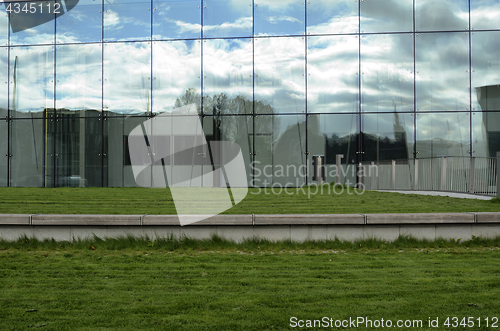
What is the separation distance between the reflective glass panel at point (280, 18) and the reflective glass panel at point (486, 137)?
931 cm

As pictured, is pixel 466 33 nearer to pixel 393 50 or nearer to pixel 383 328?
pixel 393 50

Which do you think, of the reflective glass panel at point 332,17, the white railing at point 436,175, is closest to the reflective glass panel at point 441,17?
the reflective glass panel at point 332,17

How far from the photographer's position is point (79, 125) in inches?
864

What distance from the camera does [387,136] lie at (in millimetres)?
20812

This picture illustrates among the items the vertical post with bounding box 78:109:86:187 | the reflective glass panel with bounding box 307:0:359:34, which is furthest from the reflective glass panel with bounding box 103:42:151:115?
the reflective glass panel with bounding box 307:0:359:34

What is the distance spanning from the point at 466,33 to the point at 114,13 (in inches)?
670

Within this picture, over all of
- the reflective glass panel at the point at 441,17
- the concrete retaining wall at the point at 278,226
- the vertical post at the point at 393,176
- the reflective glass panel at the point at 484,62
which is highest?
the reflective glass panel at the point at 441,17

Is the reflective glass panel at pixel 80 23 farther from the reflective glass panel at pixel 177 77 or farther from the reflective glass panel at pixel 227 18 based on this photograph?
the reflective glass panel at pixel 227 18

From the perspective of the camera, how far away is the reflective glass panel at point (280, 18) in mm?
21422

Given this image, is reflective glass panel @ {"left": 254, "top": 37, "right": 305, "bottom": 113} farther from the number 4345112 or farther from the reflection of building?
the number 4345112

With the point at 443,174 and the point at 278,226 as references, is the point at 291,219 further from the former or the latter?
the point at 443,174

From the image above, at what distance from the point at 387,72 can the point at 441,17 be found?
3.68 meters

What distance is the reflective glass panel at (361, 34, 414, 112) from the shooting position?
20.9 metres

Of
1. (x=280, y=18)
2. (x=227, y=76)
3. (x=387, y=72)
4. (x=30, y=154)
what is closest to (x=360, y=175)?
(x=387, y=72)
